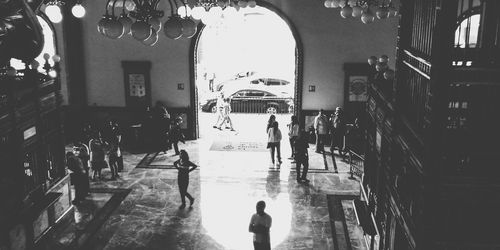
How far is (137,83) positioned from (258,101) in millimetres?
5713

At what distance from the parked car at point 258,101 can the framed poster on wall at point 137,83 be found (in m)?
4.57

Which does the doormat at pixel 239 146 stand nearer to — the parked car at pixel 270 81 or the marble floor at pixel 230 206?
the marble floor at pixel 230 206

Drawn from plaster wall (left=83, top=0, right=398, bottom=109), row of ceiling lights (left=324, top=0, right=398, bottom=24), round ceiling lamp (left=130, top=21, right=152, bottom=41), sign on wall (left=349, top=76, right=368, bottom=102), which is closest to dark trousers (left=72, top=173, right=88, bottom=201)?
plaster wall (left=83, top=0, right=398, bottom=109)

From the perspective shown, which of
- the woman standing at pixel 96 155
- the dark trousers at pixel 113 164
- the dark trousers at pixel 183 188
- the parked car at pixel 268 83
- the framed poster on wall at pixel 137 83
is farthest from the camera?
the parked car at pixel 268 83

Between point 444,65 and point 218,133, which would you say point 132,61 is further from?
point 444,65

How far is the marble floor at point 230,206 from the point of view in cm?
990

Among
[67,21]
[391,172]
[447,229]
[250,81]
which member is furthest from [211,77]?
[447,229]

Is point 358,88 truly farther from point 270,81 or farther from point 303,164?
point 270,81

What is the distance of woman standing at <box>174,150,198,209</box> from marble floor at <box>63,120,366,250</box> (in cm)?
29

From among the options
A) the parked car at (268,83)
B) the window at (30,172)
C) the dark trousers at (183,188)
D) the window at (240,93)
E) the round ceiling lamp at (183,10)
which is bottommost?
the dark trousers at (183,188)

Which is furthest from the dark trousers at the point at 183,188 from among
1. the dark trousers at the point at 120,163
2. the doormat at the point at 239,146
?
the doormat at the point at 239,146

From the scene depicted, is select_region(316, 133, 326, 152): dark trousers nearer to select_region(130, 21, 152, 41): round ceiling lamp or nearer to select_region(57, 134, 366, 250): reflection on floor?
select_region(57, 134, 366, 250): reflection on floor

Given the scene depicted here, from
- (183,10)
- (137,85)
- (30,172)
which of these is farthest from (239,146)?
(183,10)

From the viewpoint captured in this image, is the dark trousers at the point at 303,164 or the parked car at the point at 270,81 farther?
the parked car at the point at 270,81
